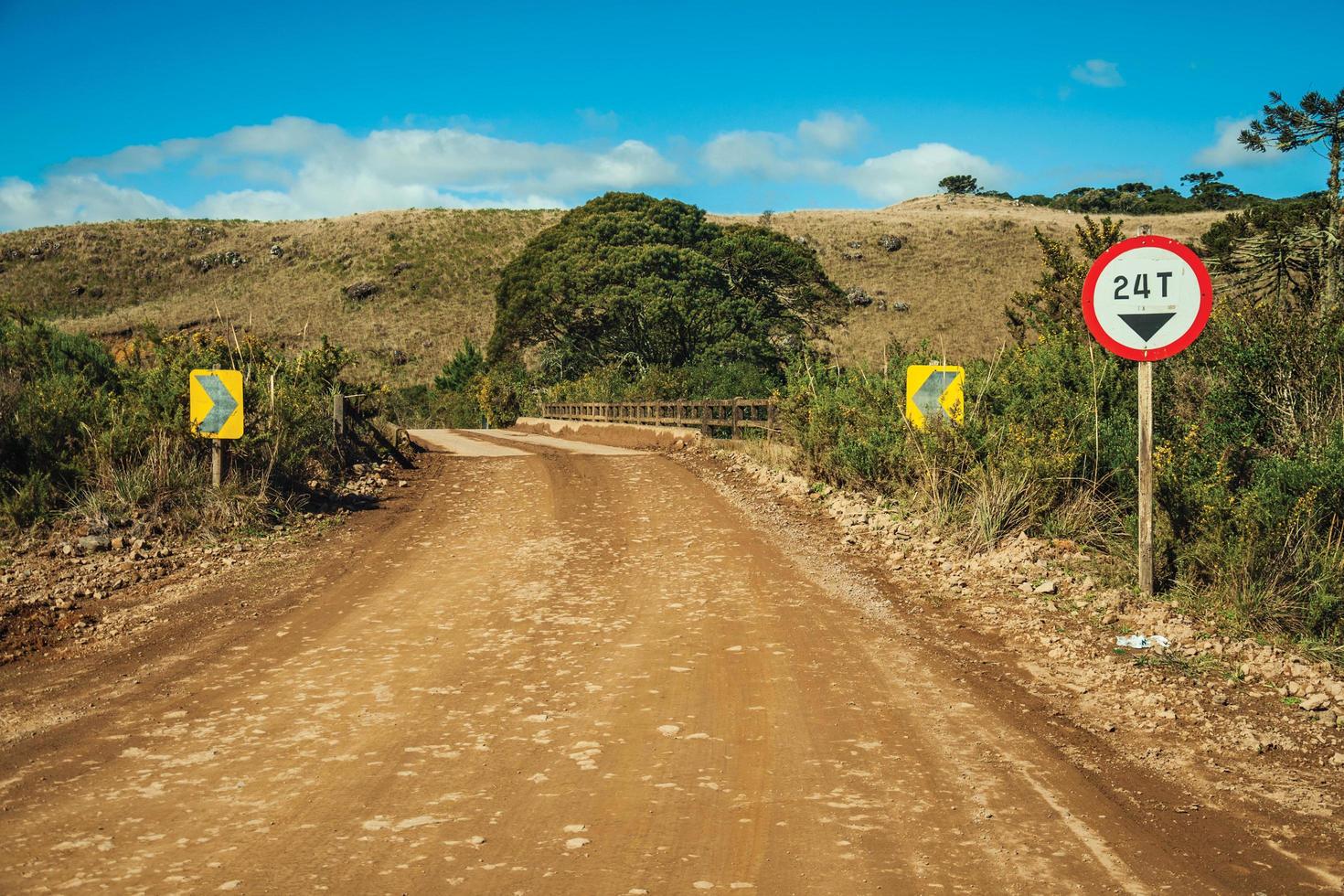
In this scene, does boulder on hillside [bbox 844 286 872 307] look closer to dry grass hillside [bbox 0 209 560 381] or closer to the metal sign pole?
dry grass hillside [bbox 0 209 560 381]

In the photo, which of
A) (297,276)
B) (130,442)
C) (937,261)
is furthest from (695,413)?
(297,276)

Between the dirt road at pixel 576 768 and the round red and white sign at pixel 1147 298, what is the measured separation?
2745 mm

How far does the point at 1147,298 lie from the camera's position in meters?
7.10

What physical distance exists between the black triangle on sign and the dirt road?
281 cm

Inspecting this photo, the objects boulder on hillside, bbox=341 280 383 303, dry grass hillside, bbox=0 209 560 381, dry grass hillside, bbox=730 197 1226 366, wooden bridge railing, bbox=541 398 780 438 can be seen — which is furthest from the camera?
boulder on hillside, bbox=341 280 383 303

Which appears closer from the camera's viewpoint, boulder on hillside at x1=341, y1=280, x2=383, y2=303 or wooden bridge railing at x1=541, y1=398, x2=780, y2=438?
wooden bridge railing at x1=541, y1=398, x2=780, y2=438

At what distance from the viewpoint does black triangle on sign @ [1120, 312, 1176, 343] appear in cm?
705

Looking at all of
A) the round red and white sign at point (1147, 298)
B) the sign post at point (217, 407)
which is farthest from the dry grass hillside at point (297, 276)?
the round red and white sign at point (1147, 298)

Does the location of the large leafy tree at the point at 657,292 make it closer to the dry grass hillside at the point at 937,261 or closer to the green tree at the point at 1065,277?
the dry grass hillside at the point at 937,261

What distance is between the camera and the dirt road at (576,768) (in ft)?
11.8

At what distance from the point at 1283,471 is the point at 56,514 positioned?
1110 cm

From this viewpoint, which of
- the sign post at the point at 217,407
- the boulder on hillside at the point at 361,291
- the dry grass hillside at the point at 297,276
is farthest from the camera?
the boulder on hillside at the point at 361,291

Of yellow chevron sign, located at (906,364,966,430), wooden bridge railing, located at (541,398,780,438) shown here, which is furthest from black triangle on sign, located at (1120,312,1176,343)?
wooden bridge railing, located at (541,398,780,438)

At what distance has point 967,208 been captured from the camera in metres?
97.4
